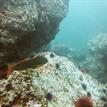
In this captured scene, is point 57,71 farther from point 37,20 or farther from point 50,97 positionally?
point 37,20

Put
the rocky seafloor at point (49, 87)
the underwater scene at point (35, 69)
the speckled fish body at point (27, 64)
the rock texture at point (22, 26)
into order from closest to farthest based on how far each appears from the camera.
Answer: the rocky seafloor at point (49, 87)
the underwater scene at point (35, 69)
the speckled fish body at point (27, 64)
the rock texture at point (22, 26)

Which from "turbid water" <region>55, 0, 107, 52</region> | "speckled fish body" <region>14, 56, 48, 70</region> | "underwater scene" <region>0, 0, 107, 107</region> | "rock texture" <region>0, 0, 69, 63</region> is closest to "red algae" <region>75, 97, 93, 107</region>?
"underwater scene" <region>0, 0, 107, 107</region>

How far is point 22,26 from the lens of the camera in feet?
22.7

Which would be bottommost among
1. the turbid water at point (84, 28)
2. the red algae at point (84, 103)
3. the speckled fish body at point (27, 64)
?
the turbid water at point (84, 28)

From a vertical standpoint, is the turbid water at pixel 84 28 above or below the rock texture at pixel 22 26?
below

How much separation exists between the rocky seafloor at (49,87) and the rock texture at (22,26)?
1091 mm

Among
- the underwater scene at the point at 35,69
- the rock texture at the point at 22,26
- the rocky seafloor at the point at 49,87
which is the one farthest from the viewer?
the rock texture at the point at 22,26

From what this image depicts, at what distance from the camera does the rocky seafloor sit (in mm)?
4805

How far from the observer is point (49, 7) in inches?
377

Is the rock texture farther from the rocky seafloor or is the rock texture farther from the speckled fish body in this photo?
the rocky seafloor

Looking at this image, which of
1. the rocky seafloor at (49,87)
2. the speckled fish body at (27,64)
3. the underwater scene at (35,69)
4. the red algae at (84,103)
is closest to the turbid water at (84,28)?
the underwater scene at (35,69)

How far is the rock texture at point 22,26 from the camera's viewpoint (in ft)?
21.6

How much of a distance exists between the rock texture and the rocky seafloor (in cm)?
109

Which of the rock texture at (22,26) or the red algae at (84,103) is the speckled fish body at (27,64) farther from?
the red algae at (84,103)
